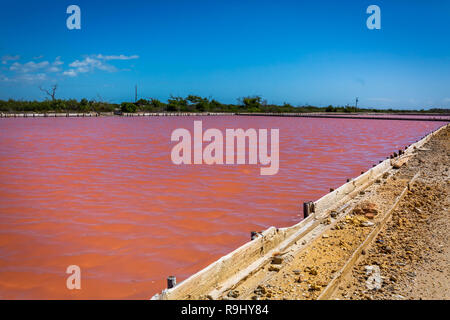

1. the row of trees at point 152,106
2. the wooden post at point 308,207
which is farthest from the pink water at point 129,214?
the row of trees at point 152,106

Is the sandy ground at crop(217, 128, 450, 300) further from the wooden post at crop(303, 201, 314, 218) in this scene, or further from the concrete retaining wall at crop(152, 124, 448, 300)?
the wooden post at crop(303, 201, 314, 218)

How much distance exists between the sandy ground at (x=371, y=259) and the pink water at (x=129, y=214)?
1.16 meters

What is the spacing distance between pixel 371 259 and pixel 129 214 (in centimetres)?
386

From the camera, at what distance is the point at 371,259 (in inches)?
153

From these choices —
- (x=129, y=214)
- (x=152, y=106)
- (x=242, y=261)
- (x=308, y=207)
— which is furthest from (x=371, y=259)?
(x=152, y=106)

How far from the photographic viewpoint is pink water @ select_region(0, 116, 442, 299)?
413 cm

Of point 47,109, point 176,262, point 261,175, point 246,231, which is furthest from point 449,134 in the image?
point 47,109

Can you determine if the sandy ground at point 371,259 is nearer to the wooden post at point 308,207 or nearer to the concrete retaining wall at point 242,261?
the concrete retaining wall at point 242,261

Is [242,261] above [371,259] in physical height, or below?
above

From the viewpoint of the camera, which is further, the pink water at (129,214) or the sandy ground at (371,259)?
the pink water at (129,214)

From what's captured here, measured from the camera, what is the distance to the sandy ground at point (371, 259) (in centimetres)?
320

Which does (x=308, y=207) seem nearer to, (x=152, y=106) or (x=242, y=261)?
(x=242, y=261)

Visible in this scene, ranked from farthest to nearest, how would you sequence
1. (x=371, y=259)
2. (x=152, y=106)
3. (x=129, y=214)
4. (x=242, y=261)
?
(x=152, y=106) < (x=129, y=214) < (x=371, y=259) < (x=242, y=261)

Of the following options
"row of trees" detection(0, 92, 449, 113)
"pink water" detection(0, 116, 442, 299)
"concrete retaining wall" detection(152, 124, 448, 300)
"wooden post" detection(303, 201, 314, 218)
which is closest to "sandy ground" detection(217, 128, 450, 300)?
"concrete retaining wall" detection(152, 124, 448, 300)
